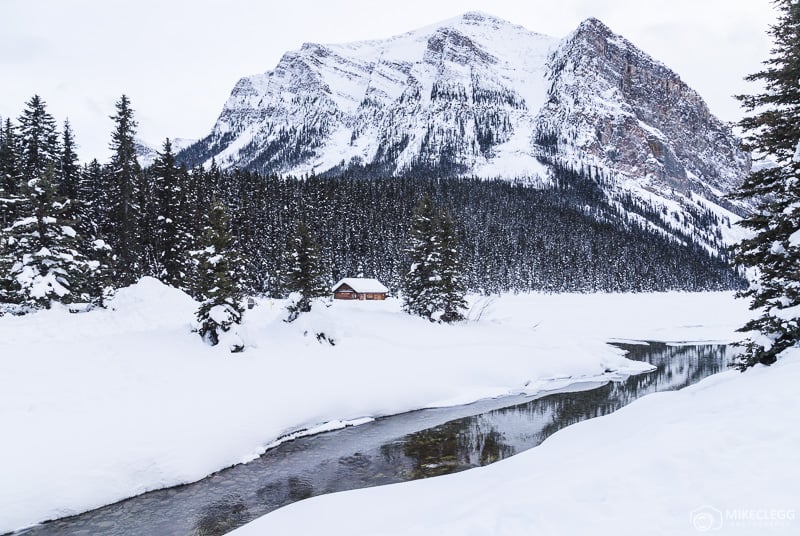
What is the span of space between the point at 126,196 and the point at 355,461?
35.1m

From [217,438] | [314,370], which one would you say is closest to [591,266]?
[314,370]

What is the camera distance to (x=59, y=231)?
26578 mm

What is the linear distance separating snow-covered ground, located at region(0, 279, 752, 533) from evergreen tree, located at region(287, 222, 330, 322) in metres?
2.10

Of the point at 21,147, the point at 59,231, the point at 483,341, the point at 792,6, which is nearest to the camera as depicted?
the point at 792,6

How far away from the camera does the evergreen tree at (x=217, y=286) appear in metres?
24.0

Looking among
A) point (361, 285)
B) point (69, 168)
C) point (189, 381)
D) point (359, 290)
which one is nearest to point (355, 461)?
point (189, 381)

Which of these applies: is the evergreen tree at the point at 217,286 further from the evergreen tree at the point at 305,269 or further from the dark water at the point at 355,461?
the dark water at the point at 355,461

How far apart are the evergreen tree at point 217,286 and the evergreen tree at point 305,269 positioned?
5760 millimetres

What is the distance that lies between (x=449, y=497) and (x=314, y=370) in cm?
1598

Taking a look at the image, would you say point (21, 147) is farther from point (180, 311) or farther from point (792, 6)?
point (792, 6)

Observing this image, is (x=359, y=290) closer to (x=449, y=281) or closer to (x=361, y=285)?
(x=361, y=285)

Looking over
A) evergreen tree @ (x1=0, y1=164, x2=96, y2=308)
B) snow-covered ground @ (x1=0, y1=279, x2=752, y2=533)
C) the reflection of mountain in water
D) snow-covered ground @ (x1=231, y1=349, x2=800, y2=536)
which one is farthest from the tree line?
the reflection of mountain in water

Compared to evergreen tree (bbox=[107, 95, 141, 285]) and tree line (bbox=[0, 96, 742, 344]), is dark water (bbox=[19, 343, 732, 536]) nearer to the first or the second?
tree line (bbox=[0, 96, 742, 344])

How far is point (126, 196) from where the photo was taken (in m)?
39.4
